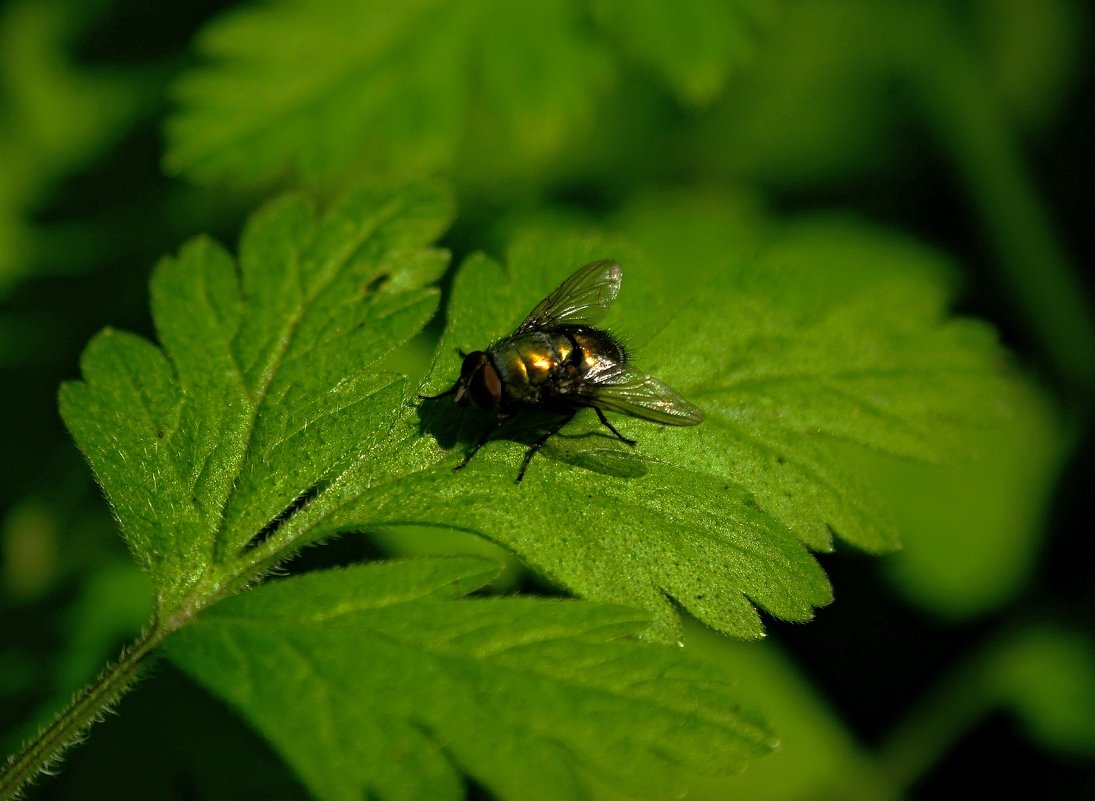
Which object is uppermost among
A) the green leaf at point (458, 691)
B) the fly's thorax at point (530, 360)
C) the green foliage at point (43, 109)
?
the green foliage at point (43, 109)

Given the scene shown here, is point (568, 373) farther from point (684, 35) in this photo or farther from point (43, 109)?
point (43, 109)

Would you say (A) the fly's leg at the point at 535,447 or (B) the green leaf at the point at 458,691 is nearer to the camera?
(B) the green leaf at the point at 458,691

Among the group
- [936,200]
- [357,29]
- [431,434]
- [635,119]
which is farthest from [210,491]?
[936,200]

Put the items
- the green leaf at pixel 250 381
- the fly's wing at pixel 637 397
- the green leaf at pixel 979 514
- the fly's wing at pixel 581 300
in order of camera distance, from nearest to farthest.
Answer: the green leaf at pixel 250 381, the fly's wing at pixel 637 397, the fly's wing at pixel 581 300, the green leaf at pixel 979 514

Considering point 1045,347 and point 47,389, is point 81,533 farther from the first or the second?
point 1045,347

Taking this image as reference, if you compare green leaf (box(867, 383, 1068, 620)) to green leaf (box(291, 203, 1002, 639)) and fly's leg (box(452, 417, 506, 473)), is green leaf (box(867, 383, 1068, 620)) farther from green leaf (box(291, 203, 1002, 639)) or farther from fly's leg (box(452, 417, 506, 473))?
fly's leg (box(452, 417, 506, 473))

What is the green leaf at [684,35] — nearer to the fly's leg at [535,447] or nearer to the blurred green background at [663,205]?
the blurred green background at [663,205]

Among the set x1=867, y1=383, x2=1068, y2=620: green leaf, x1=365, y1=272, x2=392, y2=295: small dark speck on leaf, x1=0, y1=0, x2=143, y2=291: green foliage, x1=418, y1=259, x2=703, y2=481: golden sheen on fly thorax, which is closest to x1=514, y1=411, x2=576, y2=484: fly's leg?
x1=418, y1=259, x2=703, y2=481: golden sheen on fly thorax

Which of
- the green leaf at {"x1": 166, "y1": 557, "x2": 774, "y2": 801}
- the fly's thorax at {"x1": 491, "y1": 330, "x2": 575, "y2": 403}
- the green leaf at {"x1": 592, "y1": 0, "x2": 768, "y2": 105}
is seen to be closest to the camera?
the green leaf at {"x1": 166, "y1": 557, "x2": 774, "y2": 801}

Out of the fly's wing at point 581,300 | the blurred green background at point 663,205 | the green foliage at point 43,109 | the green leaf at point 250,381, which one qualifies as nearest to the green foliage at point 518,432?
the green leaf at point 250,381
